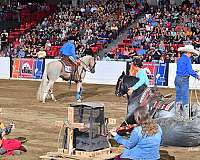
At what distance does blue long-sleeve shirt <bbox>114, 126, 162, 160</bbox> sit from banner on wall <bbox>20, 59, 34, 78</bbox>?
20100mm

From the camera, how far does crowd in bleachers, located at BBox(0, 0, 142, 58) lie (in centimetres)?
3156

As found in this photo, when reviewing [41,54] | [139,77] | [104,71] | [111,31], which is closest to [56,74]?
[139,77]

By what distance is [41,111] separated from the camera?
16.8 metres

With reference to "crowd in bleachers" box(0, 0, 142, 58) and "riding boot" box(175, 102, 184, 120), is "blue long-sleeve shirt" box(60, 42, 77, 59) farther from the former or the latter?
"crowd in bleachers" box(0, 0, 142, 58)

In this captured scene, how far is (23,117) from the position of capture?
51.4 feet

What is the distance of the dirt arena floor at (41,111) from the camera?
11.5 metres

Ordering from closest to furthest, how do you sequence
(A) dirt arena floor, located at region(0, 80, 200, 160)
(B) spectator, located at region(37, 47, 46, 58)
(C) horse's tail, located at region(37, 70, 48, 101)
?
(A) dirt arena floor, located at region(0, 80, 200, 160) < (C) horse's tail, located at region(37, 70, 48, 101) < (B) spectator, located at region(37, 47, 46, 58)

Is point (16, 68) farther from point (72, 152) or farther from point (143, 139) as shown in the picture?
point (143, 139)

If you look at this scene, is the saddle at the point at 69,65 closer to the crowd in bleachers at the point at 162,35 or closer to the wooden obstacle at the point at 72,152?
the crowd in bleachers at the point at 162,35

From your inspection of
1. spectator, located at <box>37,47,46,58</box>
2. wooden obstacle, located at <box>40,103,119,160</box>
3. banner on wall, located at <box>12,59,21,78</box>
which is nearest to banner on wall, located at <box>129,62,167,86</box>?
spectator, located at <box>37,47,46,58</box>

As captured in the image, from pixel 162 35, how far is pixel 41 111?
14.6m

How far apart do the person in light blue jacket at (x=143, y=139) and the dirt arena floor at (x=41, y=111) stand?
9.41 feet

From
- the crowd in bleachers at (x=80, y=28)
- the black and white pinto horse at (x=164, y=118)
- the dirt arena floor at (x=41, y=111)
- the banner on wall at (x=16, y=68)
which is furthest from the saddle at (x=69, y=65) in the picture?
the crowd in bleachers at (x=80, y=28)

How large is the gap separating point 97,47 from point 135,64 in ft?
63.4
